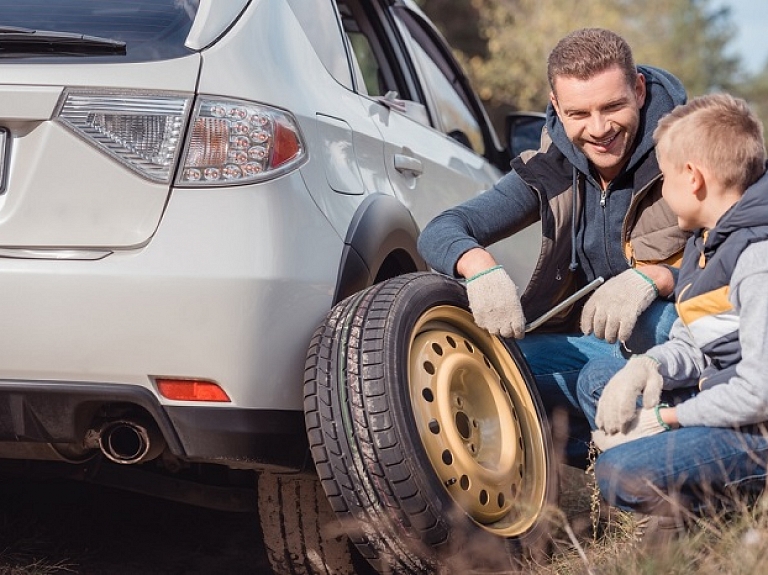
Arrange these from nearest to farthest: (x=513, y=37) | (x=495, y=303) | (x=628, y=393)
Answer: (x=628, y=393), (x=495, y=303), (x=513, y=37)

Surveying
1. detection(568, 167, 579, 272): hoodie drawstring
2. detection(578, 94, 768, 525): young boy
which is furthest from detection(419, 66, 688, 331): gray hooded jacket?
detection(578, 94, 768, 525): young boy

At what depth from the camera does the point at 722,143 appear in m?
2.61

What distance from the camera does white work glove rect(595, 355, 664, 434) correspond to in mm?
2711

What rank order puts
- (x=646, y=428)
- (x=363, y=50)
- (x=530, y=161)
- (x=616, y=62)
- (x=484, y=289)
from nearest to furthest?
1. (x=646, y=428)
2. (x=484, y=289)
3. (x=616, y=62)
4. (x=530, y=161)
5. (x=363, y=50)

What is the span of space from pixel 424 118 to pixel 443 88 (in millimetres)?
709

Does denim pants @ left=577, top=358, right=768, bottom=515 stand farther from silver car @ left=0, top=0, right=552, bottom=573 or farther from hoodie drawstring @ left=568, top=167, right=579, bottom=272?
hoodie drawstring @ left=568, top=167, right=579, bottom=272

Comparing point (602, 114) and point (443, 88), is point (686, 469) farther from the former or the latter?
point (443, 88)

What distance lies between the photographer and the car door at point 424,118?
3.59m

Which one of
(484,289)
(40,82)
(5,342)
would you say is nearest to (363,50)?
(484,289)

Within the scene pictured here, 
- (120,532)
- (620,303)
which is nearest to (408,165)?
(620,303)

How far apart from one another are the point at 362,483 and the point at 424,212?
127 centimetres

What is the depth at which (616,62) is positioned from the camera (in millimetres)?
3225

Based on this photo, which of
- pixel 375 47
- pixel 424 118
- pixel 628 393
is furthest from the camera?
pixel 375 47

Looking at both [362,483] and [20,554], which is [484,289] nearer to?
[362,483]
